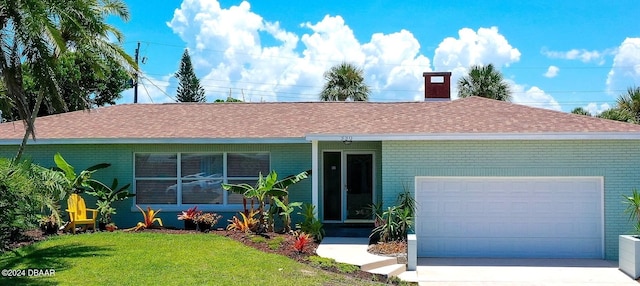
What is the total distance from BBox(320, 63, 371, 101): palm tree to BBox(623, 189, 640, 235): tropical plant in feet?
76.3

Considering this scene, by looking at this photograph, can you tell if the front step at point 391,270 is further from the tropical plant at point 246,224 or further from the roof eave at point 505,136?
the tropical plant at point 246,224

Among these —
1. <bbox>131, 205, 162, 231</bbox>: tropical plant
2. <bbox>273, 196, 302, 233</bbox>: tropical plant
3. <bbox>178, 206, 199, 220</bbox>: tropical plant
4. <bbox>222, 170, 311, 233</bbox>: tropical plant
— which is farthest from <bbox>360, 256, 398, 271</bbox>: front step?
<bbox>131, 205, 162, 231</bbox>: tropical plant

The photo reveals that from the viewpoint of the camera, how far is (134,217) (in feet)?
54.0

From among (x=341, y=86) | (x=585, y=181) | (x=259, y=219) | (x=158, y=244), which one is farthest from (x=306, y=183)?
(x=341, y=86)

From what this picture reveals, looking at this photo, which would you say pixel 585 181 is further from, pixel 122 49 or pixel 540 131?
pixel 122 49

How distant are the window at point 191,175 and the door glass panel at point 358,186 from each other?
2.46 metres

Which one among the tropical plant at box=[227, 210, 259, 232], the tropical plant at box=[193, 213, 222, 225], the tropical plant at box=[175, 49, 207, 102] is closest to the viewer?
the tropical plant at box=[227, 210, 259, 232]

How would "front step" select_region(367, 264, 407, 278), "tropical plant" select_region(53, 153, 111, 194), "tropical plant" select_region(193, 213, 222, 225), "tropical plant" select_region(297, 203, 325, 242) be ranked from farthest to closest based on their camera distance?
"tropical plant" select_region(53, 153, 111, 194) < "tropical plant" select_region(193, 213, 222, 225) < "tropical plant" select_region(297, 203, 325, 242) < "front step" select_region(367, 264, 407, 278)

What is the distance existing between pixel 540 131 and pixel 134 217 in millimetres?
10986

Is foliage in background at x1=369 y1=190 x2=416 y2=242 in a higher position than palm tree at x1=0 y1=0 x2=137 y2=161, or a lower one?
lower

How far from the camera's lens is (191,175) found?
16672mm

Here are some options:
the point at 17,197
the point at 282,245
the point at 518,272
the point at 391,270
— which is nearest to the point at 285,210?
the point at 282,245

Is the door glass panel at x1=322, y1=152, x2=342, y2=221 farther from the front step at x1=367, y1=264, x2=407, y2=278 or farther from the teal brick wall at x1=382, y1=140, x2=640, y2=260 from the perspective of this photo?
the front step at x1=367, y1=264, x2=407, y2=278

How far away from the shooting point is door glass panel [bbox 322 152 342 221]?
1705 cm
